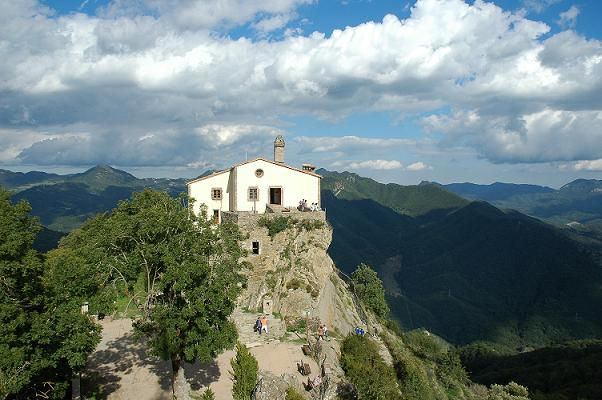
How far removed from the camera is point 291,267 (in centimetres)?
4141

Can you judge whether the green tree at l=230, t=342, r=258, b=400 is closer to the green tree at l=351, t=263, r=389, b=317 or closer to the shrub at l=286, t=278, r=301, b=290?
the shrub at l=286, t=278, r=301, b=290

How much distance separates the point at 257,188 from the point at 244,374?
2468cm

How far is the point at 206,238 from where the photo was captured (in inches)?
882

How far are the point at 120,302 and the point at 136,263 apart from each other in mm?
21365

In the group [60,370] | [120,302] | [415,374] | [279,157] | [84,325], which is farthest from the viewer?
[279,157]

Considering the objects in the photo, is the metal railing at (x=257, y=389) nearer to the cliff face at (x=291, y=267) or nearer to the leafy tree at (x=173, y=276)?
the leafy tree at (x=173, y=276)

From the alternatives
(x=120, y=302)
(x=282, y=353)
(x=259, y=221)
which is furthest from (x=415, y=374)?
(x=120, y=302)

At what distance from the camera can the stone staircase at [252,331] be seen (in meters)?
32.5

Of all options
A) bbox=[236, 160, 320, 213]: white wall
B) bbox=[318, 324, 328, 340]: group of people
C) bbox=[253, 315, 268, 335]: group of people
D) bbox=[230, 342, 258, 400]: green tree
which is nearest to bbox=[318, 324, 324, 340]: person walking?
bbox=[318, 324, 328, 340]: group of people

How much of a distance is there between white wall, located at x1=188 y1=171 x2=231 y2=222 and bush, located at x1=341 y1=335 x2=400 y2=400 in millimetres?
19104

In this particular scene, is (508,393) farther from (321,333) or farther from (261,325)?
(261,325)

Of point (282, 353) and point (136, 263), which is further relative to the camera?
point (282, 353)

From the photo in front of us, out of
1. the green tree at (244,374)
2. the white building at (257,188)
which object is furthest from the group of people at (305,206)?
the green tree at (244,374)

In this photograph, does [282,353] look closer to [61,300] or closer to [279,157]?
[61,300]
